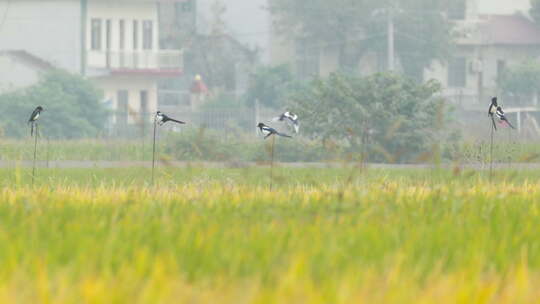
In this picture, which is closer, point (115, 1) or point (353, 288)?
point (353, 288)

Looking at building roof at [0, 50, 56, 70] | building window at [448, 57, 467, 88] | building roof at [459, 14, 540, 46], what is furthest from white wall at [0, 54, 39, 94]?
building window at [448, 57, 467, 88]

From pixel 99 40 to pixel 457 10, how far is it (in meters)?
24.9

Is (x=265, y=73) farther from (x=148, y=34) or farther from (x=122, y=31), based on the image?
(x=122, y=31)

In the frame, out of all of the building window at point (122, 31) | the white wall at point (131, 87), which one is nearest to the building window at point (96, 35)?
the building window at point (122, 31)

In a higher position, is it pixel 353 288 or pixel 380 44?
pixel 380 44

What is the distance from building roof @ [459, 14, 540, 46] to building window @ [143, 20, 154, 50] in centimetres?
2086

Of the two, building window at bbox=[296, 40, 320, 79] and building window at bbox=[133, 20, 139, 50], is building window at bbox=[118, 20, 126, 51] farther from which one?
building window at bbox=[296, 40, 320, 79]

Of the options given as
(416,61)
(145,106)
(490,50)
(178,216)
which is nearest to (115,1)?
(145,106)

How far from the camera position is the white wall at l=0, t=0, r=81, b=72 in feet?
222

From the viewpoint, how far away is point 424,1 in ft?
269

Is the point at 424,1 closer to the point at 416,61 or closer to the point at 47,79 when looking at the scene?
the point at 416,61

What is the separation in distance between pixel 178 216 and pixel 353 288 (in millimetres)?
2962

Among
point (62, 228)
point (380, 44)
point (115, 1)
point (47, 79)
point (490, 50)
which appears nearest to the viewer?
point (62, 228)

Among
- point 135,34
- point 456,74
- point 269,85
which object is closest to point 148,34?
point 135,34
